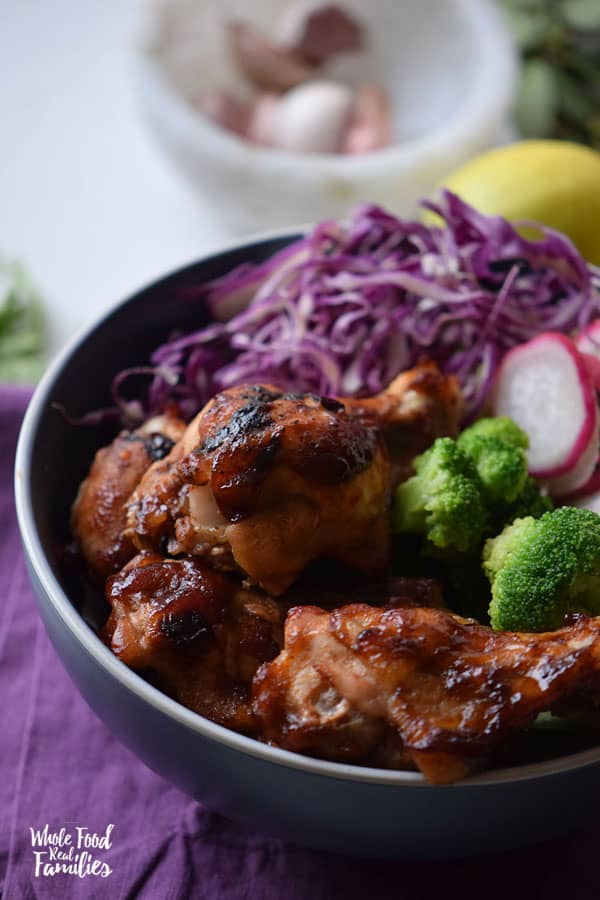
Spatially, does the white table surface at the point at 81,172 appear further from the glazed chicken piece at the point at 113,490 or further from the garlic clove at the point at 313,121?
the glazed chicken piece at the point at 113,490

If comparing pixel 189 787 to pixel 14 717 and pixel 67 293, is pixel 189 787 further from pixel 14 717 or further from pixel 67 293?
pixel 67 293

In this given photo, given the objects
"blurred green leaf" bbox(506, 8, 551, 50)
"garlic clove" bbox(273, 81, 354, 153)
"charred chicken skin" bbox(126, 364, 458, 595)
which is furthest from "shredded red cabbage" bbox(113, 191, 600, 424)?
"blurred green leaf" bbox(506, 8, 551, 50)

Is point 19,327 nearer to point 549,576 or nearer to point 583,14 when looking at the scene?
point 549,576

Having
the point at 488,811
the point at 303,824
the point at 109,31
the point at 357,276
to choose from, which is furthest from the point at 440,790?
the point at 109,31

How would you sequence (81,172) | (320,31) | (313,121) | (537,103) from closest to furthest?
(313,121) → (81,172) → (320,31) → (537,103)

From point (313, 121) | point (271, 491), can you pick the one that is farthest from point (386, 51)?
point (271, 491)

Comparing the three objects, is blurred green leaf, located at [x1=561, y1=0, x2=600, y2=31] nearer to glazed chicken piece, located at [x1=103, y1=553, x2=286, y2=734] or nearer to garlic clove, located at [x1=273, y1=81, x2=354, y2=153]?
garlic clove, located at [x1=273, y1=81, x2=354, y2=153]

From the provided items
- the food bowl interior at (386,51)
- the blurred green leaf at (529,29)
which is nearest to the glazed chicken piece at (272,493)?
the food bowl interior at (386,51)
